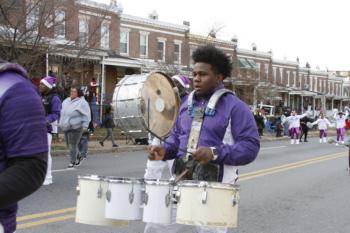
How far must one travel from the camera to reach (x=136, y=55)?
38.2 metres

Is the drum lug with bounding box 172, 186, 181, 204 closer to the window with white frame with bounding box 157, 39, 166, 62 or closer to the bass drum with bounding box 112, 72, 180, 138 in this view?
the bass drum with bounding box 112, 72, 180, 138

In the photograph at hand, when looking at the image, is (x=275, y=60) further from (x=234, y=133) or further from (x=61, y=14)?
(x=234, y=133)

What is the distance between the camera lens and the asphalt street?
6.93 meters

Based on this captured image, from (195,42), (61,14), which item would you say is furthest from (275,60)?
(61,14)

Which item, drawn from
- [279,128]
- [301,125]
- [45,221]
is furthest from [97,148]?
[279,128]

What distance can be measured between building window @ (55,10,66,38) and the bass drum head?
41.8 feet

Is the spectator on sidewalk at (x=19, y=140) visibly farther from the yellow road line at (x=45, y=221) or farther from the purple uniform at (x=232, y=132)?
the yellow road line at (x=45, y=221)

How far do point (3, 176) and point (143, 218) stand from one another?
1.57 m

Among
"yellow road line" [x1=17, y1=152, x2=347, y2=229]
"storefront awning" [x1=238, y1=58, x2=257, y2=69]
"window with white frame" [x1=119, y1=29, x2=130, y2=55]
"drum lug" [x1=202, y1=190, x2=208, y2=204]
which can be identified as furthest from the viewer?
"storefront awning" [x1=238, y1=58, x2=257, y2=69]

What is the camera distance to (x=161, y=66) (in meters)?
34.0

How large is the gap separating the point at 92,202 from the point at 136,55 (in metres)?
35.2

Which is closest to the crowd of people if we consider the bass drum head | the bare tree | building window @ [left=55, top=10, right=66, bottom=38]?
building window @ [left=55, top=10, right=66, bottom=38]

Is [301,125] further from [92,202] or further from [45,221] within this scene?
[92,202]

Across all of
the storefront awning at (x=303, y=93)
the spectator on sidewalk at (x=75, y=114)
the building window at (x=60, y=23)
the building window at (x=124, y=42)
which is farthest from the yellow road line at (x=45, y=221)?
the storefront awning at (x=303, y=93)
